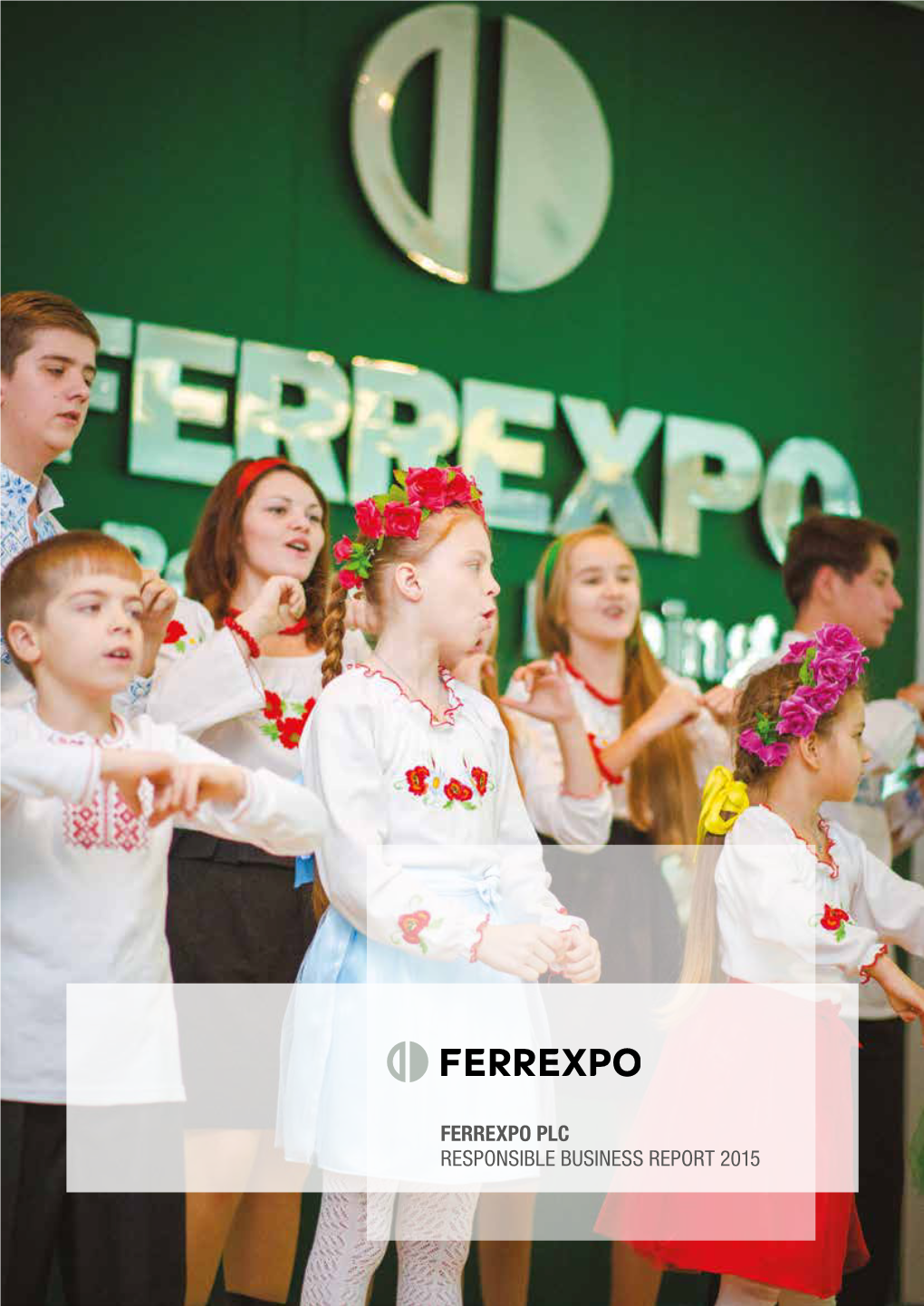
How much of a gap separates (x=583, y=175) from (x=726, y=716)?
2297 mm

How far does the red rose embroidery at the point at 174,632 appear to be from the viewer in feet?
10.1

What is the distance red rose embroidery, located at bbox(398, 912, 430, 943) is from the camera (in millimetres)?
2270

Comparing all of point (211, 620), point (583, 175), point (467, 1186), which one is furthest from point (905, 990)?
point (583, 175)

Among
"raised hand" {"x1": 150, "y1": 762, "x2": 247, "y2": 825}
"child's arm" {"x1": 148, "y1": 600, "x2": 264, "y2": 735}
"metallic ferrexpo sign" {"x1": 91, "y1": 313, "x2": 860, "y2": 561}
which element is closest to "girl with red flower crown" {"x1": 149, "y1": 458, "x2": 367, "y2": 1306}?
"child's arm" {"x1": 148, "y1": 600, "x2": 264, "y2": 735}

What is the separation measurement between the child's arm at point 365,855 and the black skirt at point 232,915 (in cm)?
64

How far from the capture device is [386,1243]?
7.88ft

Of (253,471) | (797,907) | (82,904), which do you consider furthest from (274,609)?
(797,907)

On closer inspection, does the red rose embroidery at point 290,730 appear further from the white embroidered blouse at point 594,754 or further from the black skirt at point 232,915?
the white embroidered blouse at point 594,754

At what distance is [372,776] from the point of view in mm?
2400

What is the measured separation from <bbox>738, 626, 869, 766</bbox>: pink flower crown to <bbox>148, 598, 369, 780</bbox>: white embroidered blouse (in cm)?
75

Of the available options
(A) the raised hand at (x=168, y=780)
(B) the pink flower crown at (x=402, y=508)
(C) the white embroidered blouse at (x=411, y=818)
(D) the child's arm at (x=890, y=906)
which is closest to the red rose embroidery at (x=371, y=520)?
(B) the pink flower crown at (x=402, y=508)

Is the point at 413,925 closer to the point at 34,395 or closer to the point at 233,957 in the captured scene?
the point at 233,957

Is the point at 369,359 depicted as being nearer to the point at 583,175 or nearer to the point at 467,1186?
the point at 583,175

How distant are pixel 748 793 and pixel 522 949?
878mm
